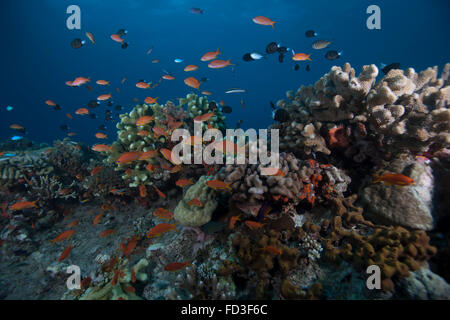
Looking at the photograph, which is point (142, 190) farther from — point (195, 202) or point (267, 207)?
point (267, 207)

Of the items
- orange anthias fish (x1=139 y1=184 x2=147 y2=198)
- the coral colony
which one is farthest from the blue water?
the coral colony

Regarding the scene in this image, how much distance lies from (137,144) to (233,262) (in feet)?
13.8

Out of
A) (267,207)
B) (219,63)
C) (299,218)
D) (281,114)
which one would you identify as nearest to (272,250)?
(267,207)

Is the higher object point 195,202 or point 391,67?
point 391,67

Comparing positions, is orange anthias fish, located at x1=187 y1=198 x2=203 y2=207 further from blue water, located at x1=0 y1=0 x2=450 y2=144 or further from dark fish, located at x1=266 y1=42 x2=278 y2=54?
blue water, located at x1=0 y1=0 x2=450 y2=144

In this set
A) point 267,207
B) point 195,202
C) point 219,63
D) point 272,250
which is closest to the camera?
point 272,250

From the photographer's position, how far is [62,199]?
6.60m

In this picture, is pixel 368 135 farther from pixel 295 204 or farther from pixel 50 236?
pixel 50 236

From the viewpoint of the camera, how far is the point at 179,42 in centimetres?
7244

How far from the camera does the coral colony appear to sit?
Answer: 2793 mm

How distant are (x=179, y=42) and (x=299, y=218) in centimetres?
8298

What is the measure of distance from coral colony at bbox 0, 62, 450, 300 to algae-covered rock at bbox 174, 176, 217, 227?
0.02 meters

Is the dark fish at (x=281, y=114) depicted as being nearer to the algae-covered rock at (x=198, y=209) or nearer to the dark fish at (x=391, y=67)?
the algae-covered rock at (x=198, y=209)
